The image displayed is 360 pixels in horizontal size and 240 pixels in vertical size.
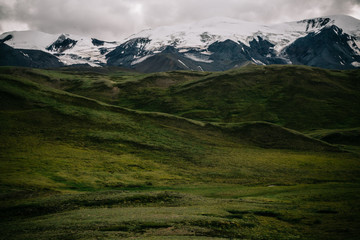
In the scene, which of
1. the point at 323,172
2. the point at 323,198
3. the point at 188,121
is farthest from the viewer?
the point at 188,121

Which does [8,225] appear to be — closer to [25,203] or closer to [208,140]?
[25,203]

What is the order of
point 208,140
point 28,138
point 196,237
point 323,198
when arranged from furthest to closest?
1. point 208,140
2. point 28,138
3. point 323,198
4. point 196,237

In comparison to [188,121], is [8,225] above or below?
below

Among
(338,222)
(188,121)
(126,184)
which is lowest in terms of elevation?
(126,184)

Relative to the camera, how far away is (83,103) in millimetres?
147250

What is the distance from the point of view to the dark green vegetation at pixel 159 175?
33594 mm

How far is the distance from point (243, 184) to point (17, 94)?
114140 mm

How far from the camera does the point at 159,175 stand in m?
80.1

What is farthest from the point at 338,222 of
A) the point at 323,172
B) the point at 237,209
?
the point at 323,172

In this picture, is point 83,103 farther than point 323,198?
Yes

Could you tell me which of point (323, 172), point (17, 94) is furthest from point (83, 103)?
point (323, 172)

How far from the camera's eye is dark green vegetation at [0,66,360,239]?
110ft

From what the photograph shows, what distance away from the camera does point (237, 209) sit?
135 ft

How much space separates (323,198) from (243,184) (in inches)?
1059
